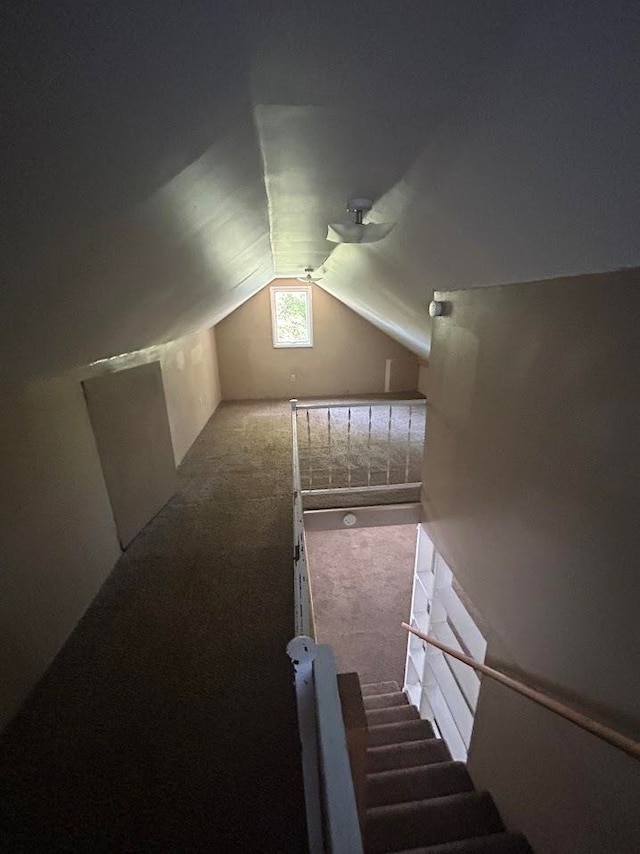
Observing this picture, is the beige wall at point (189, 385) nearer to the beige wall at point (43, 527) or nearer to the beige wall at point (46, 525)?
the beige wall at point (46, 525)

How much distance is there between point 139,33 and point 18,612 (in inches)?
90.3

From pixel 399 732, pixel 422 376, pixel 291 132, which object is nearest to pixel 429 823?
pixel 399 732

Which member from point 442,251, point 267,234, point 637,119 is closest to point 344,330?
point 267,234

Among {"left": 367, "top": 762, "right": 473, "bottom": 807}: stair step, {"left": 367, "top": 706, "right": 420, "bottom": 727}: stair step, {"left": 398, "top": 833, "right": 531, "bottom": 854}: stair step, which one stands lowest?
{"left": 367, "top": 706, "right": 420, "bottom": 727}: stair step

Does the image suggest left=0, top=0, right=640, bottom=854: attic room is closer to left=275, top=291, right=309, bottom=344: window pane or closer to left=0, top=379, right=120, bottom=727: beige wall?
left=0, top=379, right=120, bottom=727: beige wall

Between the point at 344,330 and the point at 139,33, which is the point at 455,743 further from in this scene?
the point at 344,330

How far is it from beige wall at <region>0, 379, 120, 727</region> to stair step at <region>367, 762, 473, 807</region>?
7.36 ft

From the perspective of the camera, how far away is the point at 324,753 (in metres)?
0.89

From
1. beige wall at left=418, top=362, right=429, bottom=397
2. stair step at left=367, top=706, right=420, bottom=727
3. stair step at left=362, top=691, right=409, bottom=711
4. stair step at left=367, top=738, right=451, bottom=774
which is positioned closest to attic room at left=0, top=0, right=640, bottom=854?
stair step at left=367, top=738, right=451, bottom=774

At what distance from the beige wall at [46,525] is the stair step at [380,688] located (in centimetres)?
354

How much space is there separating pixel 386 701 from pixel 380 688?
1.16 ft

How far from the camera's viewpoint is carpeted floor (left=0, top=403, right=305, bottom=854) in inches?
56.3

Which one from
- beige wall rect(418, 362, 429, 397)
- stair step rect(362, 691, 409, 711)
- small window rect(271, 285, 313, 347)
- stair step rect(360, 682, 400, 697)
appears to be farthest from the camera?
beige wall rect(418, 362, 429, 397)

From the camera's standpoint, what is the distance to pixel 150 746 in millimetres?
1675
